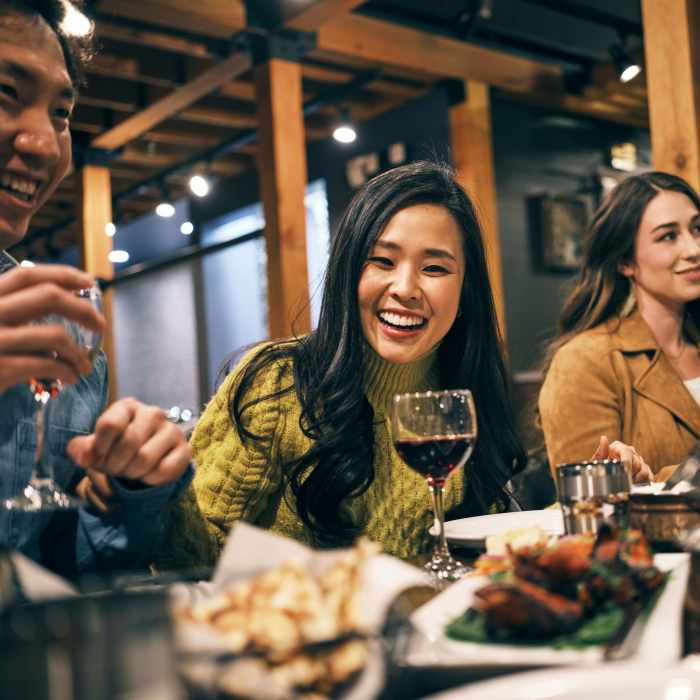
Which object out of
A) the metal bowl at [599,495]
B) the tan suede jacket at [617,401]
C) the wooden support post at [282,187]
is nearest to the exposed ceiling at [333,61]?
the wooden support post at [282,187]

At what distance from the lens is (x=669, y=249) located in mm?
3000

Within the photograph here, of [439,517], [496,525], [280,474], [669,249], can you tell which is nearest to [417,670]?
[439,517]

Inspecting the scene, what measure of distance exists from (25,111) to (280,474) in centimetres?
78

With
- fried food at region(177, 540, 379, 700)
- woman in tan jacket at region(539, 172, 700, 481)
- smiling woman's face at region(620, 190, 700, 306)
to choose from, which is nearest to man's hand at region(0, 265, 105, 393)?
fried food at region(177, 540, 379, 700)

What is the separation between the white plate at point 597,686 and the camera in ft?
1.90

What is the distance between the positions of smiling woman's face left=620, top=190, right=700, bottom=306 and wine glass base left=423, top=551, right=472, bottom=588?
204 cm

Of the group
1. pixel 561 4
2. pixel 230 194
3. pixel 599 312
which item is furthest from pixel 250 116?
pixel 599 312

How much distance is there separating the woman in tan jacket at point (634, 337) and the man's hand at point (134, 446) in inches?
73.3

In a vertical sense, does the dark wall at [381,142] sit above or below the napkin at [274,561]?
above

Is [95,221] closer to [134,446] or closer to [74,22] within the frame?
[74,22]

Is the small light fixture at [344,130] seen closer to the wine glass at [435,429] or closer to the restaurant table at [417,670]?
the wine glass at [435,429]

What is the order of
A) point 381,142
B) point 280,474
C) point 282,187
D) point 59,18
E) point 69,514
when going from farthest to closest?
point 381,142, point 282,187, point 280,474, point 59,18, point 69,514

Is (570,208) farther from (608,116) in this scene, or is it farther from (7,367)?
(7,367)

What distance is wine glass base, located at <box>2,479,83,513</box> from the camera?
35.9 inches
